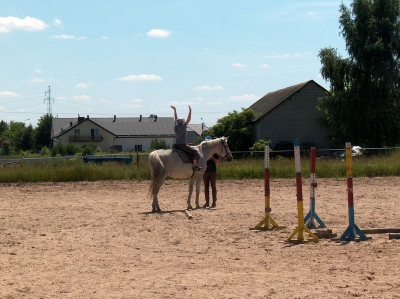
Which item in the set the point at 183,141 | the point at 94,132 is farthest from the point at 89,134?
the point at 183,141

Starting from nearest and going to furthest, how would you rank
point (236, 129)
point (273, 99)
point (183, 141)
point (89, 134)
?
point (183, 141), point (236, 129), point (273, 99), point (89, 134)

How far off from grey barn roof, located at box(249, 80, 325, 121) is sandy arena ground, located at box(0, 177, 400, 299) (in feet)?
104

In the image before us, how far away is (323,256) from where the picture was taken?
8.20m

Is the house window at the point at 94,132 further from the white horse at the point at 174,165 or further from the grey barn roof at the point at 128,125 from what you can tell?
the white horse at the point at 174,165

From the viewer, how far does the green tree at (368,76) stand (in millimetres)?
44188

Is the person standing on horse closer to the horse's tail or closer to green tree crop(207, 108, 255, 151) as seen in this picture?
the horse's tail

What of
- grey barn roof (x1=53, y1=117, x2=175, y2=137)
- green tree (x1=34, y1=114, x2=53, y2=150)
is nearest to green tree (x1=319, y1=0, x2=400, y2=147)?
grey barn roof (x1=53, y1=117, x2=175, y2=137)

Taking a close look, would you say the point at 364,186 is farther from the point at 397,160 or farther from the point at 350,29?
the point at 350,29

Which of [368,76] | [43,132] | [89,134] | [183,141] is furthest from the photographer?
[43,132]

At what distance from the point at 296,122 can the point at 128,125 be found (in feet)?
170

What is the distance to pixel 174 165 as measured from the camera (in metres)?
14.5

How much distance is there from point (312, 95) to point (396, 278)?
4308 cm

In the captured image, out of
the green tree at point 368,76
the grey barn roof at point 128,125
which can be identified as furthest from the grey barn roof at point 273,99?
the grey barn roof at point 128,125

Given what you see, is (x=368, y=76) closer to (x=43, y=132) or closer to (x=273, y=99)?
(x=273, y=99)
